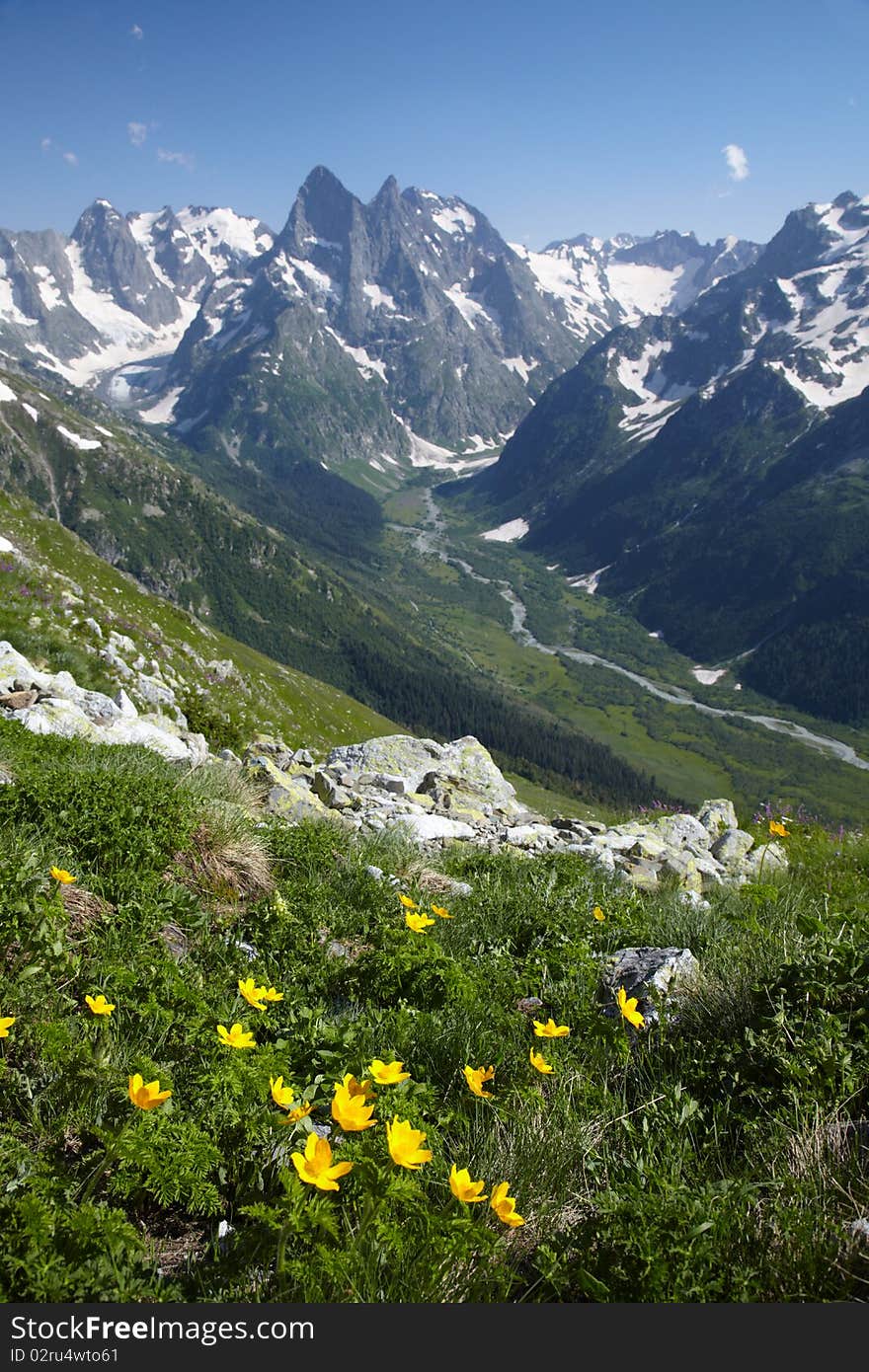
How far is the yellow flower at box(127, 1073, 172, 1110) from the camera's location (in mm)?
3551

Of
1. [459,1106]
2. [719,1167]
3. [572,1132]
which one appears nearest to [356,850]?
[459,1106]

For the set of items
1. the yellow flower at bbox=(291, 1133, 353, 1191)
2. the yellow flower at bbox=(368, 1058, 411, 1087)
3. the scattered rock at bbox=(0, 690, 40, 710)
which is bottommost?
the scattered rock at bbox=(0, 690, 40, 710)

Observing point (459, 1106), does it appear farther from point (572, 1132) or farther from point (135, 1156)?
point (135, 1156)

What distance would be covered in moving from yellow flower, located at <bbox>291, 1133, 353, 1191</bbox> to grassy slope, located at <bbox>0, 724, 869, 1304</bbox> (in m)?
0.11

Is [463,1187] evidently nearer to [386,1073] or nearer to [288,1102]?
[386,1073]

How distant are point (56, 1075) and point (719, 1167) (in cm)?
392

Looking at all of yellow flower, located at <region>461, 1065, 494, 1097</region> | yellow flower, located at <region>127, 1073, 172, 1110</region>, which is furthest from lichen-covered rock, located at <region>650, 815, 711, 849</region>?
yellow flower, located at <region>127, 1073, 172, 1110</region>

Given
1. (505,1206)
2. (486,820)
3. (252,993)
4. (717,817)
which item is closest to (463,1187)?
(505,1206)

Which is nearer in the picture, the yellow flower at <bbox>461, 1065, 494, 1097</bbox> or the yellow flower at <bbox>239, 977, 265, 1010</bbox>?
the yellow flower at <bbox>461, 1065, 494, 1097</bbox>

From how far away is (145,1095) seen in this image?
359 centimetres

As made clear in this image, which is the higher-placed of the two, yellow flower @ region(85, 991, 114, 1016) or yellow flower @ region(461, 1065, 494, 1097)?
yellow flower @ region(85, 991, 114, 1016)

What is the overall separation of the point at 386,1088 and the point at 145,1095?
149 cm

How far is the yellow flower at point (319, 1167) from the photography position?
3160mm

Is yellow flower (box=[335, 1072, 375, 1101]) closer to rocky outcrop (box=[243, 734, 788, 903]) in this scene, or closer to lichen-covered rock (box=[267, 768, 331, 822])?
lichen-covered rock (box=[267, 768, 331, 822])
